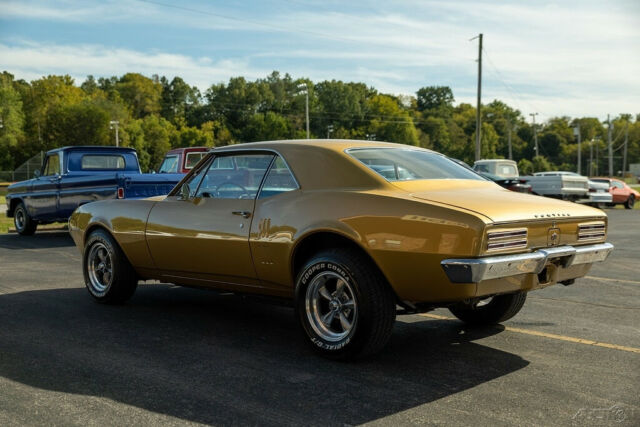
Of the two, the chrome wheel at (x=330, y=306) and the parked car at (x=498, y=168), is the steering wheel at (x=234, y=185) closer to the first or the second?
the chrome wheel at (x=330, y=306)

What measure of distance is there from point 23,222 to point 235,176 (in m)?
11.1

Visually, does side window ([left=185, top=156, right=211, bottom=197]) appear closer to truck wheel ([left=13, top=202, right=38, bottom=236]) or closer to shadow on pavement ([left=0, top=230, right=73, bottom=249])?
shadow on pavement ([left=0, top=230, right=73, bottom=249])

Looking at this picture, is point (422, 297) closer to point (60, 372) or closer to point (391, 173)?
point (391, 173)

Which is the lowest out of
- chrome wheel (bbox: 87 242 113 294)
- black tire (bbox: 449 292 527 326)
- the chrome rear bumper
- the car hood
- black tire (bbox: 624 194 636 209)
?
black tire (bbox: 624 194 636 209)

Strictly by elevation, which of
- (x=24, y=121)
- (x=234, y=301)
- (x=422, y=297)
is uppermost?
(x=24, y=121)

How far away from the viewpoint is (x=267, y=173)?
5.12 meters

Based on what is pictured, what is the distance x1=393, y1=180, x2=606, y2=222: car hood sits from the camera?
405 cm

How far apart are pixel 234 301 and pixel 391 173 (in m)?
2.65

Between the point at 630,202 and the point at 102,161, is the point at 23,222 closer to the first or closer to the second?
the point at 102,161

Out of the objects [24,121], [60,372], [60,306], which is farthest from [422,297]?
[24,121]

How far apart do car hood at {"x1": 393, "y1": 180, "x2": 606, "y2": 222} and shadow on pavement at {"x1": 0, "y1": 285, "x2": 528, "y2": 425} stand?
996mm

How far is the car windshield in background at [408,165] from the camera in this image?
473 centimetres

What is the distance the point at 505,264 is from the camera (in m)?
3.90

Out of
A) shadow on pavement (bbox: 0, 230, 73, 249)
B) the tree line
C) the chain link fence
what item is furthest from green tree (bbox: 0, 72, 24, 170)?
shadow on pavement (bbox: 0, 230, 73, 249)
